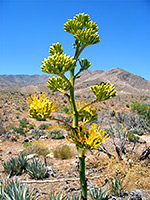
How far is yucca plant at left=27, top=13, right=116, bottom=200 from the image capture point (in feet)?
6.14

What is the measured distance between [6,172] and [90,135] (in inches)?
171

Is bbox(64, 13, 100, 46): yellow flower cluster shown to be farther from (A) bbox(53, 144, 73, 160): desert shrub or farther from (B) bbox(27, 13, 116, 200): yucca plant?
(A) bbox(53, 144, 73, 160): desert shrub

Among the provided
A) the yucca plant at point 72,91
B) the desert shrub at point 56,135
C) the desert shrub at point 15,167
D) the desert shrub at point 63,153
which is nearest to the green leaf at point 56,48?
the yucca plant at point 72,91

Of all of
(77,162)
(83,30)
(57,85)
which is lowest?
(77,162)

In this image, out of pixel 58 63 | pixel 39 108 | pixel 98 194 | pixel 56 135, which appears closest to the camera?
pixel 58 63

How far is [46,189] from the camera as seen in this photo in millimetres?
3709

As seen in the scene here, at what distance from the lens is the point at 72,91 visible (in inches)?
84.8

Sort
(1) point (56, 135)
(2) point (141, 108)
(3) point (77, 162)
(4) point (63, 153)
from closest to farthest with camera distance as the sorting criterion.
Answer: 1. (3) point (77, 162)
2. (4) point (63, 153)
3. (1) point (56, 135)
4. (2) point (141, 108)

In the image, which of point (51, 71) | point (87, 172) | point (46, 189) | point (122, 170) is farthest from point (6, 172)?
point (51, 71)

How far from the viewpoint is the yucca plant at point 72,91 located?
6.14ft

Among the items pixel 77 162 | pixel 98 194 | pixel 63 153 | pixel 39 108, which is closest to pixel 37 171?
pixel 77 162

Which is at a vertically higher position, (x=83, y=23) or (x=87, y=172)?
(x=83, y=23)

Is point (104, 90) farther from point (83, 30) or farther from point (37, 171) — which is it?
point (37, 171)

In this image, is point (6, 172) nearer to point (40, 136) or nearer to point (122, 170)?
point (122, 170)
